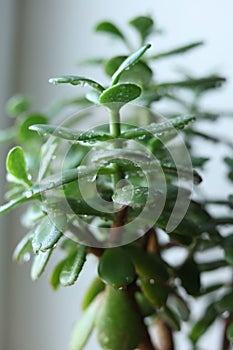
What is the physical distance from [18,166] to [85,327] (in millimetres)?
184

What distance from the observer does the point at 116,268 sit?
0.54m

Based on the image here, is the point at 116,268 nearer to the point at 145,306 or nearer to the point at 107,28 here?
the point at 145,306

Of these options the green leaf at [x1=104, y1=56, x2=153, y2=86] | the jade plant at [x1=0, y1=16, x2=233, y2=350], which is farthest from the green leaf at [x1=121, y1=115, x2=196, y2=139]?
the green leaf at [x1=104, y1=56, x2=153, y2=86]

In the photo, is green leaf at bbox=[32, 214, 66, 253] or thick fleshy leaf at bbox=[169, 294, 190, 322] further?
thick fleshy leaf at bbox=[169, 294, 190, 322]

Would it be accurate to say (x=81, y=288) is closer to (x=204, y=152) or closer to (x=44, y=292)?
(x=44, y=292)

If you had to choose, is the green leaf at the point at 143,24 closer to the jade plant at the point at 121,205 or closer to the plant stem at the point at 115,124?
the jade plant at the point at 121,205

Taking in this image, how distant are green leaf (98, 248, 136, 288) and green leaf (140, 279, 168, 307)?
0.04m

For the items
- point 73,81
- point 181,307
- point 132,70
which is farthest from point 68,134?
point 181,307

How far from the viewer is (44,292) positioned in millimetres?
1084

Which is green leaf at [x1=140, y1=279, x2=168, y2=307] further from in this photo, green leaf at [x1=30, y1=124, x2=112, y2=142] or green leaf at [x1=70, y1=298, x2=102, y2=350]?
green leaf at [x1=30, y1=124, x2=112, y2=142]

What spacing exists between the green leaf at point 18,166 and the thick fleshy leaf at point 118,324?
142 millimetres

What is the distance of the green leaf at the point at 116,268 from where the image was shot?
528mm

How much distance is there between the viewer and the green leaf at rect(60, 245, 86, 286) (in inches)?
20.4

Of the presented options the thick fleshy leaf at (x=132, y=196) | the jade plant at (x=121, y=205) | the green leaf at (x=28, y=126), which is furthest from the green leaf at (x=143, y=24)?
the thick fleshy leaf at (x=132, y=196)
